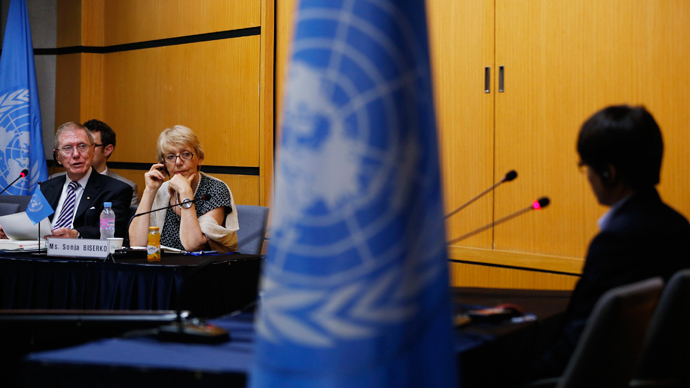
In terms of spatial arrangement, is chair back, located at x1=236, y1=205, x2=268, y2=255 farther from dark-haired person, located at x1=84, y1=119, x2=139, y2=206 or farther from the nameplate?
dark-haired person, located at x1=84, y1=119, x2=139, y2=206

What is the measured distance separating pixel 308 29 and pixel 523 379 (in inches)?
45.8

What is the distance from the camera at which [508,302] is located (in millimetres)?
1943

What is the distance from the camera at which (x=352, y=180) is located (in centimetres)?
82

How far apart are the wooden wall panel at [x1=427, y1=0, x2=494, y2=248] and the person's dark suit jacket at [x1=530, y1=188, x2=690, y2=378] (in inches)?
85.4

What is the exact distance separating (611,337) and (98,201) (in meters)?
3.04

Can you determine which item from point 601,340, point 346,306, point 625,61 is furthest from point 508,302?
point 625,61

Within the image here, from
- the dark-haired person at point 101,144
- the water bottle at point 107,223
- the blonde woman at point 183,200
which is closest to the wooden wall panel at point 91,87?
the dark-haired person at point 101,144

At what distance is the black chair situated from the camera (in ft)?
3.98

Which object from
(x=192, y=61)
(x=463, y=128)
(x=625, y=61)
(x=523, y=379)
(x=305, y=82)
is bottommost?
(x=523, y=379)

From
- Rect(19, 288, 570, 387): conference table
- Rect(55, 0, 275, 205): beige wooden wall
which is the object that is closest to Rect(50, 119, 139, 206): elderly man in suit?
Rect(55, 0, 275, 205): beige wooden wall

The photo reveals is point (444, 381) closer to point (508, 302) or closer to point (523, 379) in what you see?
point (523, 379)

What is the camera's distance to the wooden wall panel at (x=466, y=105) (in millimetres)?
3744

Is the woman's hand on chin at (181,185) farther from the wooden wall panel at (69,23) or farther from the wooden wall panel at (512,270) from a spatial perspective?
the wooden wall panel at (69,23)

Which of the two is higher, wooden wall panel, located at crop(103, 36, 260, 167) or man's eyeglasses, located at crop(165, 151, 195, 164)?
wooden wall panel, located at crop(103, 36, 260, 167)
